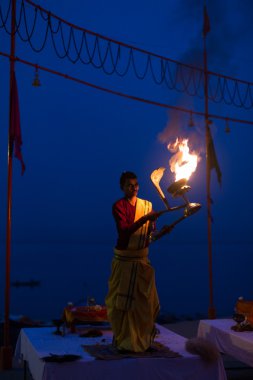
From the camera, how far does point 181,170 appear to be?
518cm

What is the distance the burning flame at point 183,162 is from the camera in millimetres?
5148

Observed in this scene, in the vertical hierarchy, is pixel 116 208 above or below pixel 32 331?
above

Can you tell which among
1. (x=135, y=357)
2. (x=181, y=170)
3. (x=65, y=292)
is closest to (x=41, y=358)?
(x=135, y=357)

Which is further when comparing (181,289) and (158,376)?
(181,289)

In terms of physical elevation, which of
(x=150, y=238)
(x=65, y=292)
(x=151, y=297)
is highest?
(x=150, y=238)

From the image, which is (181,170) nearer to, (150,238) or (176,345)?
(150,238)

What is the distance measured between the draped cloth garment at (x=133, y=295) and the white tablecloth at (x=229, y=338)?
0.98m

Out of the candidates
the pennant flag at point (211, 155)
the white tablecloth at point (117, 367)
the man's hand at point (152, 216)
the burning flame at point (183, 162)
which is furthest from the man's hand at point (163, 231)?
the pennant flag at point (211, 155)

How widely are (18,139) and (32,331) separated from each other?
2336 mm

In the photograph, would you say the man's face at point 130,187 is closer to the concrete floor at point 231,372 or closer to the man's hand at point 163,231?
the man's hand at point 163,231

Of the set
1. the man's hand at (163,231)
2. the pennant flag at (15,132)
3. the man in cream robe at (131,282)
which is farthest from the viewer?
the pennant flag at (15,132)

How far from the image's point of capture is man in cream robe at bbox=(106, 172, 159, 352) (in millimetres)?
5031

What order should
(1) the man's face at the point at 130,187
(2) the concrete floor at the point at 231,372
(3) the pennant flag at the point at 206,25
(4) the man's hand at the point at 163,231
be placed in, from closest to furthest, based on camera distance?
(4) the man's hand at the point at 163,231 < (1) the man's face at the point at 130,187 < (2) the concrete floor at the point at 231,372 < (3) the pennant flag at the point at 206,25

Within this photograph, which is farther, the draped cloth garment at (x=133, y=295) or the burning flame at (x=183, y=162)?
the burning flame at (x=183, y=162)
